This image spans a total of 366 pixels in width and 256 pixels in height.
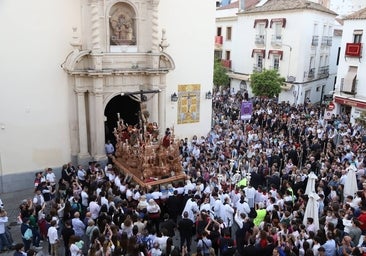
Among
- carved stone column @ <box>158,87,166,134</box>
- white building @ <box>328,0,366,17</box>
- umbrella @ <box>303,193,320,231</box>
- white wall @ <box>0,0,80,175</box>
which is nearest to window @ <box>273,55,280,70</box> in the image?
white building @ <box>328,0,366,17</box>

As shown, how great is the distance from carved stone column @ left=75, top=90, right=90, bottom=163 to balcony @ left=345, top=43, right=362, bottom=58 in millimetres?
20114

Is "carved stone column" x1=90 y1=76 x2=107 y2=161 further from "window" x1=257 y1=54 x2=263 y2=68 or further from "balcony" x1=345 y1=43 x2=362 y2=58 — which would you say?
"window" x1=257 y1=54 x2=263 y2=68

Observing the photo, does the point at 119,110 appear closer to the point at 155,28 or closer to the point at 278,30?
the point at 155,28

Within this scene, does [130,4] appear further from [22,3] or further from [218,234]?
[218,234]

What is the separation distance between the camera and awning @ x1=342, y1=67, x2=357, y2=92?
2686cm

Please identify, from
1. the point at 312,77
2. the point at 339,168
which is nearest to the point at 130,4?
the point at 339,168

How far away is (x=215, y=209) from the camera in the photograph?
10781mm

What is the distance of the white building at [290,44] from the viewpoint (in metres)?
31.7

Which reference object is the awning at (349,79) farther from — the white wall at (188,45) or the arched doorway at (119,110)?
the arched doorway at (119,110)

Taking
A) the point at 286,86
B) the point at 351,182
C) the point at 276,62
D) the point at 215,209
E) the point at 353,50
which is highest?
the point at 353,50

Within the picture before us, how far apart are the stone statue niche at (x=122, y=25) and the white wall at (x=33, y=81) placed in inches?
60.0

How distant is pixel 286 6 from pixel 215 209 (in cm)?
2631

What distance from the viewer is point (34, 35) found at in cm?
1470

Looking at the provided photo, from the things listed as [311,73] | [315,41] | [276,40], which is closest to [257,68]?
[276,40]
